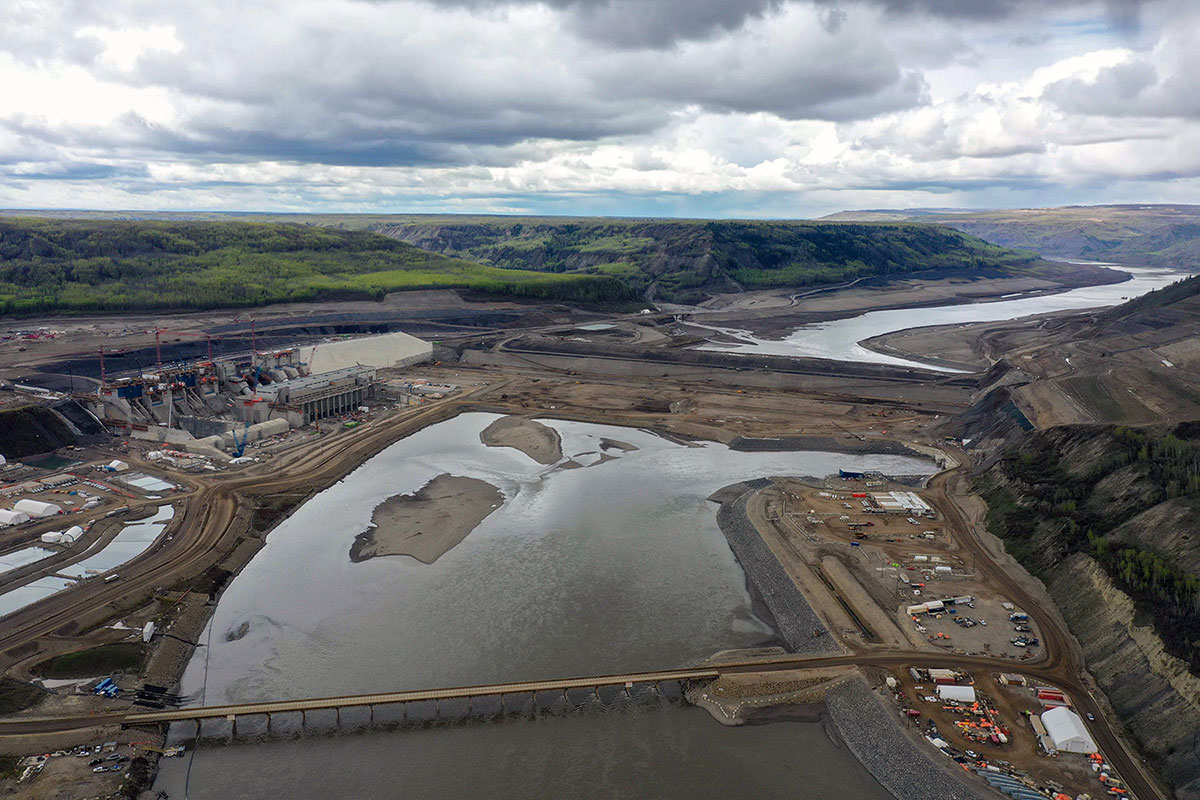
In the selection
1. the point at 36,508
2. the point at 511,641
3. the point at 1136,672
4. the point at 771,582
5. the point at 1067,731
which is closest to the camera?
the point at 1067,731

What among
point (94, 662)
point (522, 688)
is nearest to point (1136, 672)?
point (522, 688)

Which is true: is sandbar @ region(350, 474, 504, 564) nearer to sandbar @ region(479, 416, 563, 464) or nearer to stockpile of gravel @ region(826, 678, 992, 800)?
sandbar @ region(479, 416, 563, 464)

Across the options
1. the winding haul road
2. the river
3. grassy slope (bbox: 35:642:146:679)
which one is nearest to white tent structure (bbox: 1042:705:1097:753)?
the winding haul road

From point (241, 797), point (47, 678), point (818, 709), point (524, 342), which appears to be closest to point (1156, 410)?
point (818, 709)

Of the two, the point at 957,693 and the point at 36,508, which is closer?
the point at 957,693

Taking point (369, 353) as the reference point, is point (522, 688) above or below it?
below

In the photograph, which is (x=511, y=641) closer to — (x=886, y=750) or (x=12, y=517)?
(x=886, y=750)
